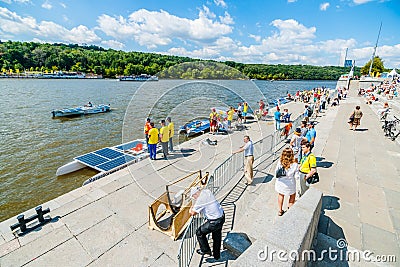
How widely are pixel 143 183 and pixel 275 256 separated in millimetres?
5687

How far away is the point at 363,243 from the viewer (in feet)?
12.8

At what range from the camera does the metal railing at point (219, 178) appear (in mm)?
3691

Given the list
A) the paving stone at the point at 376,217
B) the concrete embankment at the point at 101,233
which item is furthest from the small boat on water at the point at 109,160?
the paving stone at the point at 376,217

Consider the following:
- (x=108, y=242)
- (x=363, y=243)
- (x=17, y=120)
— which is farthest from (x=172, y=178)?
(x=17, y=120)

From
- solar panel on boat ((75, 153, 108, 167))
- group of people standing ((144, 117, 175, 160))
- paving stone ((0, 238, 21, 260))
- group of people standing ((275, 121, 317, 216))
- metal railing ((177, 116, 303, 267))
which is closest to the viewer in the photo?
metal railing ((177, 116, 303, 267))

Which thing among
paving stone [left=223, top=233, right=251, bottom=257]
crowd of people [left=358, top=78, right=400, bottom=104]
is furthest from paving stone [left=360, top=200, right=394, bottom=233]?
crowd of people [left=358, top=78, right=400, bottom=104]

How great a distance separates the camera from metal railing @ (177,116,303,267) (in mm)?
3691

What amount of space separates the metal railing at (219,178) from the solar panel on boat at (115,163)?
16.9ft

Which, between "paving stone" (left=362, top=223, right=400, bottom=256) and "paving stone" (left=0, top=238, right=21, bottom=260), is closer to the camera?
"paving stone" (left=362, top=223, right=400, bottom=256)

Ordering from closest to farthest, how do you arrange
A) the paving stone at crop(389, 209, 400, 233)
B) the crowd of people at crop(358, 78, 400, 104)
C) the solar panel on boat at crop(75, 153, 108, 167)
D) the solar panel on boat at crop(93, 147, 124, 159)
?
1. the paving stone at crop(389, 209, 400, 233)
2. the solar panel on boat at crop(75, 153, 108, 167)
3. the solar panel on boat at crop(93, 147, 124, 159)
4. the crowd of people at crop(358, 78, 400, 104)

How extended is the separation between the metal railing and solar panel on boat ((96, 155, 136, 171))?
517cm

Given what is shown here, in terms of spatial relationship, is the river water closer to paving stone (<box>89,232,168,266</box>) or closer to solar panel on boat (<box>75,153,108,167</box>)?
solar panel on boat (<box>75,153,108,167</box>)

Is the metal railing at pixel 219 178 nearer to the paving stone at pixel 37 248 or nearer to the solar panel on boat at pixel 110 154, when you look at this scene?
the paving stone at pixel 37 248

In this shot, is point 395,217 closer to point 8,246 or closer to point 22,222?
point 22,222
